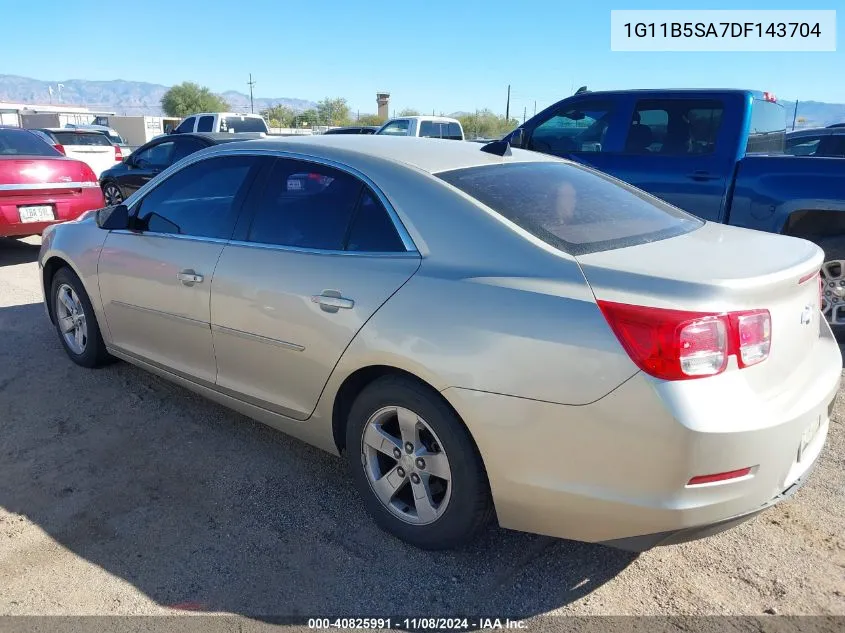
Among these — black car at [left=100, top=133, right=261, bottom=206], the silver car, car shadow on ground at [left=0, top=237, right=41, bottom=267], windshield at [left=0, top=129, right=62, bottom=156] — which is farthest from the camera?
black car at [left=100, top=133, right=261, bottom=206]

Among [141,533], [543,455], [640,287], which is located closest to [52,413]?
[141,533]

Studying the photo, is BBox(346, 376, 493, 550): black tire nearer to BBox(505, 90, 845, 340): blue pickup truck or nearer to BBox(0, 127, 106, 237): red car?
BBox(505, 90, 845, 340): blue pickup truck

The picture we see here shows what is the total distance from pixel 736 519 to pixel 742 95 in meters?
4.55

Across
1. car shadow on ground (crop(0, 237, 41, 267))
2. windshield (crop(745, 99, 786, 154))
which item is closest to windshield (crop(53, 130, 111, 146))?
car shadow on ground (crop(0, 237, 41, 267))

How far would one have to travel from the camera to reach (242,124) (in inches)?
679

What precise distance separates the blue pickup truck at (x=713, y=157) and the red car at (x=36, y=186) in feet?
17.9

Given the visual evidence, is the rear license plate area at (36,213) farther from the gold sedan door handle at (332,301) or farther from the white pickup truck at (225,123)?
the white pickup truck at (225,123)

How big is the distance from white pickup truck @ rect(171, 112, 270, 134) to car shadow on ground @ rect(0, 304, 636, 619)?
45.6ft

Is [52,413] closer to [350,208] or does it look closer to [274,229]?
[274,229]

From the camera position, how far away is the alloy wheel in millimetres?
2602

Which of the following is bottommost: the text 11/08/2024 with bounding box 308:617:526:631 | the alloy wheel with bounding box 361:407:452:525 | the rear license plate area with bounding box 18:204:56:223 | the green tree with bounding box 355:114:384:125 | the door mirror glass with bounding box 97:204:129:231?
the text 11/08/2024 with bounding box 308:617:526:631

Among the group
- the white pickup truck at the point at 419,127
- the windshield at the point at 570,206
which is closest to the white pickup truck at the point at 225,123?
the white pickup truck at the point at 419,127

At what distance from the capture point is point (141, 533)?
113 inches

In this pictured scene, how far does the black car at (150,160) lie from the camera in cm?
1062
